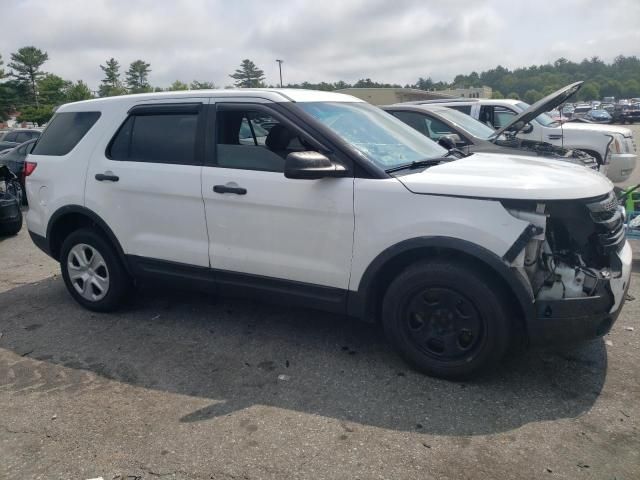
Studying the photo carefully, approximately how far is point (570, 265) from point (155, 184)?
3022 millimetres

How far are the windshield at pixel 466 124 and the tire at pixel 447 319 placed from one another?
16.7 feet

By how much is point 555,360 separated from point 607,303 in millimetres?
728

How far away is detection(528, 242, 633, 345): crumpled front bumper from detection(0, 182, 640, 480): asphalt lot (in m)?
0.39

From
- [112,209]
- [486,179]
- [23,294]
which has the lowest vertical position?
[23,294]

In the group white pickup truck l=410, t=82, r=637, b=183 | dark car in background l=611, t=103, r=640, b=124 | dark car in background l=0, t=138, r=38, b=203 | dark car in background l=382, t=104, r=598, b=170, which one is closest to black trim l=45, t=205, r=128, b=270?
dark car in background l=382, t=104, r=598, b=170

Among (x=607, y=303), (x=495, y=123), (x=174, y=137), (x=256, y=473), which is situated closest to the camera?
(x=256, y=473)

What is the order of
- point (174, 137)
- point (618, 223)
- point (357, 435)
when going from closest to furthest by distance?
point (357, 435), point (618, 223), point (174, 137)

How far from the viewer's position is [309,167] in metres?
3.35

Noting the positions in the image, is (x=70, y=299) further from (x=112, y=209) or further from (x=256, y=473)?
(x=256, y=473)

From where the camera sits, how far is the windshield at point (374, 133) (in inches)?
146

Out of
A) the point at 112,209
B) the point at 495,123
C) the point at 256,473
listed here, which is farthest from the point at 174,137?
the point at 495,123

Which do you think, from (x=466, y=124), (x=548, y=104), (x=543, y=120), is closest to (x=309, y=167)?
(x=548, y=104)

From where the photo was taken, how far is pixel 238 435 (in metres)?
2.96

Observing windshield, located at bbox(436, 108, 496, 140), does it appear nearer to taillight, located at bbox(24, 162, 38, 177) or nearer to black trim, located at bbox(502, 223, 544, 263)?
black trim, located at bbox(502, 223, 544, 263)
